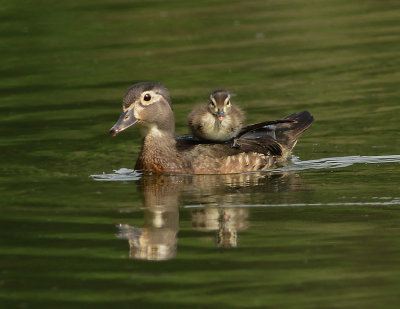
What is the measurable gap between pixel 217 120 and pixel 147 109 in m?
0.76

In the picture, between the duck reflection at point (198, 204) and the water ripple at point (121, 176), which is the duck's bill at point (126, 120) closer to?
the water ripple at point (121, 176)

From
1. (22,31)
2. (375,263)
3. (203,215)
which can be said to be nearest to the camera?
(375,263)

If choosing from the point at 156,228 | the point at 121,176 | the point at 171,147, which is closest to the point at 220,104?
the point at 171,147

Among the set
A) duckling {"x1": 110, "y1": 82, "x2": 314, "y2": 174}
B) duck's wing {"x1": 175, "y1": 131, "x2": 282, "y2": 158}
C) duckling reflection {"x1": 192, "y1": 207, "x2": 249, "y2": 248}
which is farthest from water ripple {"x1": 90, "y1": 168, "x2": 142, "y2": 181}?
duckling reflection {"x1": 192, "y1": 207, "x2": 249, "y2": 248}

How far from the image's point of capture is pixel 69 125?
1395 cm

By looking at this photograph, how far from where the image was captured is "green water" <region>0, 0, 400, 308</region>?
7480 millimetres

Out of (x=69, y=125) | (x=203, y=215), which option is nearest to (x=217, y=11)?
(x=69, y=125)

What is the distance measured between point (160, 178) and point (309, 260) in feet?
12.9

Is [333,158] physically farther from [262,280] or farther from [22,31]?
[22,31]

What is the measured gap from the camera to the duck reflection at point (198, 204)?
28.2 feet

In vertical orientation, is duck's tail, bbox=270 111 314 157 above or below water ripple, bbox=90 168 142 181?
above

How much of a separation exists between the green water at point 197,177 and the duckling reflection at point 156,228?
0.02 meters

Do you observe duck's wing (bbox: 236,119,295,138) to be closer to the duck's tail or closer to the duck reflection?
the duck's tail

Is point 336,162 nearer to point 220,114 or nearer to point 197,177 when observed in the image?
point 220,114
